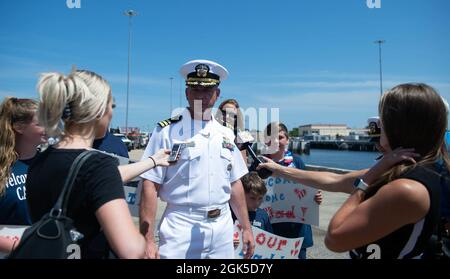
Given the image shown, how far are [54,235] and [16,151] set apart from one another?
1391 mm

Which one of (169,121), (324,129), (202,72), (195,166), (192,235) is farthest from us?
(324,129)

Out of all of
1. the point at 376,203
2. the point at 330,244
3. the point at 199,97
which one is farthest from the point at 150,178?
the point at 376,203

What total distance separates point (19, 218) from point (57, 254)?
3.70 feet

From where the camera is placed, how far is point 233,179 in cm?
309

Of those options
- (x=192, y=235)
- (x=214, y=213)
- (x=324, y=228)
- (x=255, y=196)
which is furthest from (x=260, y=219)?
(x=324, y=228)

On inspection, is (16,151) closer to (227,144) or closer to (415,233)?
(227,144)

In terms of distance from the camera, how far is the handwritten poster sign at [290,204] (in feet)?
13.3

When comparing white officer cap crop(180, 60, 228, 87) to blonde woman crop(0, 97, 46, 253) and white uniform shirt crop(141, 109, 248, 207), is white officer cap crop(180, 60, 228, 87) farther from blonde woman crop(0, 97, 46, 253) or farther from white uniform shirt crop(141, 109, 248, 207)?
blonde woman crop(0, 97, 46, 253)

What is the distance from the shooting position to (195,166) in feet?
9.27

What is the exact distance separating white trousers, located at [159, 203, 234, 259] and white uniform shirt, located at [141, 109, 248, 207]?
0.08m

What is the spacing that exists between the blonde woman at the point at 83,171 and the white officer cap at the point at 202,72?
1.40 meters

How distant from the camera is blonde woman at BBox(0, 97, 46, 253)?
2.36m

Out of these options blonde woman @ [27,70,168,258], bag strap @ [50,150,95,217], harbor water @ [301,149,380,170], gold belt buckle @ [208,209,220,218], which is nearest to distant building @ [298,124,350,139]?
harbor water @ [301,149,380,170]
